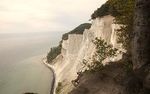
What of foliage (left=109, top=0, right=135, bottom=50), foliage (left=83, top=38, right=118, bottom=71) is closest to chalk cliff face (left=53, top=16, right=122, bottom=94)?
foliage (left=83, top=38, right=118, bottom=71)

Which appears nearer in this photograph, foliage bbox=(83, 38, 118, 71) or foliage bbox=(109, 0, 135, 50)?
foliage bbox=(109, 0, 135, 50)

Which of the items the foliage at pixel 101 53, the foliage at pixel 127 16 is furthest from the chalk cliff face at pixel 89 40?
the foliage at pixel 127 16

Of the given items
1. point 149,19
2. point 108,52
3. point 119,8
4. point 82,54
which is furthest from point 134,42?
point 82,54

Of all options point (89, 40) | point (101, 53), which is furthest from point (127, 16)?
point (89, 40)

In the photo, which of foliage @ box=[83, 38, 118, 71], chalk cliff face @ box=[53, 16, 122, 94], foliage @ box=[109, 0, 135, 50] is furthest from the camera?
chalk cliff face @ box=[53, 16, 122, 94]

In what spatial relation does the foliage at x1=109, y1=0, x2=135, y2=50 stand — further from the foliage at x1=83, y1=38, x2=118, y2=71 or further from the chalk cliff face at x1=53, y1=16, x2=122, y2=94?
the chalk cliff face at x1=53, y1=16, x2=122, y2=94

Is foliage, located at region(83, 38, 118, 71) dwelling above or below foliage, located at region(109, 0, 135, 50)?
below

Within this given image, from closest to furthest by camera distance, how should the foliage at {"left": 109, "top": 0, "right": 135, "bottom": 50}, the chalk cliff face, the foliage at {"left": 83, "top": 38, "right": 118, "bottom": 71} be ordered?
the foliage at {"left": 109, "top": 0, "right": 135, "bottom": 50} → the foliage at {"left": 83, "top": 38, "right": 118, "bottom": 71} → the chalk cliff face

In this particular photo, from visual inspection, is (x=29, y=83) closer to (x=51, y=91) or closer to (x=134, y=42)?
(x=51, y=91)

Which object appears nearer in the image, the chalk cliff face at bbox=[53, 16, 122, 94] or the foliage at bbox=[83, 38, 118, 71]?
the foliage at bbox=[83, 38, 118, 71]

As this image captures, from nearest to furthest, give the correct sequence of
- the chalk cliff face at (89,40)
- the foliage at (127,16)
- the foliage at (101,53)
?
the foliage at (127,16), the foliage at (101,53), the chalk cliff face at (89,40)

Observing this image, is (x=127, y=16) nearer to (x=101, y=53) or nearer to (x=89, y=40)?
(x=101, y=53)

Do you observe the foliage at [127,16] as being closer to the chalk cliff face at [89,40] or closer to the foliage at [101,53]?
the foliage at [101,53]
